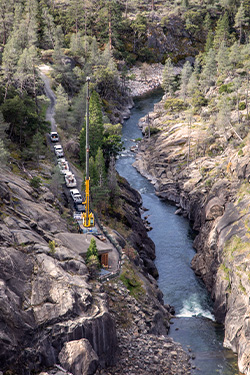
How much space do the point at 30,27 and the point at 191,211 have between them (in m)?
81.2

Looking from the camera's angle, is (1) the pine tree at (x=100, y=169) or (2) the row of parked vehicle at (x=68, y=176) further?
(1) the pine tree at (x=100, y=169)

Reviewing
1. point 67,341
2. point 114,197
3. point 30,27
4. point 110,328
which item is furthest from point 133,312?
point 30,27

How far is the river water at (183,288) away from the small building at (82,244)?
14438 mm

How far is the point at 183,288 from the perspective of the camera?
78312 mm

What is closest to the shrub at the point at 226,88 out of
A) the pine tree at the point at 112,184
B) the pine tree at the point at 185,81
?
the pine tree at the point at 185,81

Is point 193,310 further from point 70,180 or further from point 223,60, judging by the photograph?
point 223,60

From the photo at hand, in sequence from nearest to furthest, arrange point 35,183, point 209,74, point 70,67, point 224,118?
point 35,183 < point 224,118 < point 70,67 < point 209,74

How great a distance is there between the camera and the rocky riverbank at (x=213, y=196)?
222 feet

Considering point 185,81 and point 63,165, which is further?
point 185,81

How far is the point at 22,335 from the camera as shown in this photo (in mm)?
40688

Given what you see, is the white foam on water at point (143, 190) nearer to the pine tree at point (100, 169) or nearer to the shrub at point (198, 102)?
the pine tree at point (100, 169)

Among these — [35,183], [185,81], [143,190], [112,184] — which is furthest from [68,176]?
[185,81]

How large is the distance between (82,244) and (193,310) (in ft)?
77.1

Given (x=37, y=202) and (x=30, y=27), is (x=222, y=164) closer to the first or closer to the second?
(x=37, y=202)
